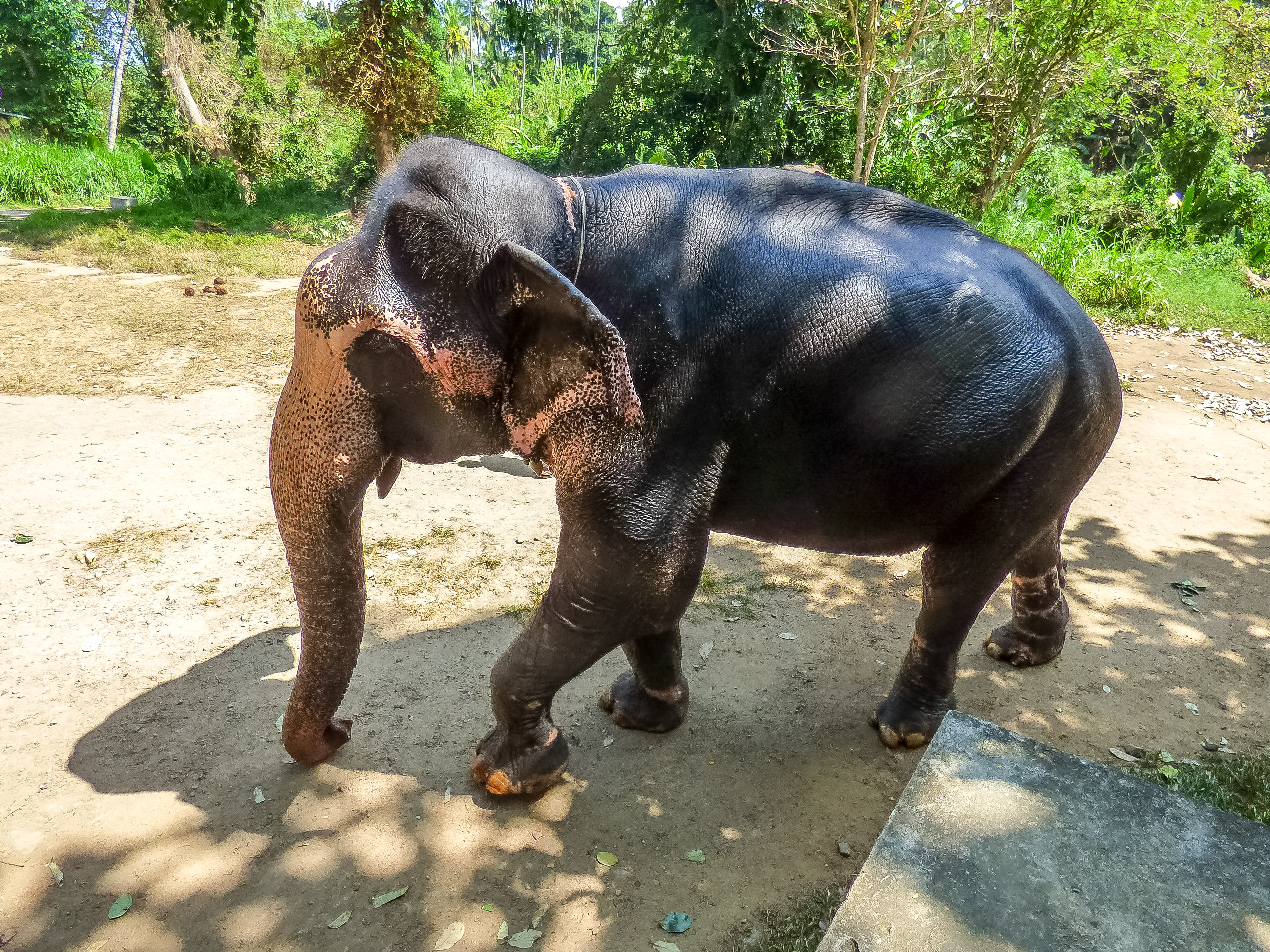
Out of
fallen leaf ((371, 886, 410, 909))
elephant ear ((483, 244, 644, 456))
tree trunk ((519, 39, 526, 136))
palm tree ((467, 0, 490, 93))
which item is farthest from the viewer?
palm tree ((467, 0, 490, 93))

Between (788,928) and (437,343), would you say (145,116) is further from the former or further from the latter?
(788,928)

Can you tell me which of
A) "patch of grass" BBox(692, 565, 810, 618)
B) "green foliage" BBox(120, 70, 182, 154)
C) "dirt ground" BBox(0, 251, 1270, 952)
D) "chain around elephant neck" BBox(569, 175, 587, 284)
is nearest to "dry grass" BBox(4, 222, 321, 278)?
"dirt ground" BBox(0, 251, 1270, 952)

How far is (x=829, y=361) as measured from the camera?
221 cm

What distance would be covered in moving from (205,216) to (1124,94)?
56.1 feet

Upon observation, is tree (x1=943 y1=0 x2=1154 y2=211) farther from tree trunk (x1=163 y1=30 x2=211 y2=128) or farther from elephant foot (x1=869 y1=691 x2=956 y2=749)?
tree trunk (x1=163 y1=30 x2=211 y2=128)

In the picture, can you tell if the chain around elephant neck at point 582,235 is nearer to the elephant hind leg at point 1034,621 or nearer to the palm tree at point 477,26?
the elephant hind leg at point 1034,621

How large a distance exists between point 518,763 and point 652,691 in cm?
63

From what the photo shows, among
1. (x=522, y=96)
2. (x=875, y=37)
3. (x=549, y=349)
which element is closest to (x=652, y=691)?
(x=549, y=349)

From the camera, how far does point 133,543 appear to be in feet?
14.3

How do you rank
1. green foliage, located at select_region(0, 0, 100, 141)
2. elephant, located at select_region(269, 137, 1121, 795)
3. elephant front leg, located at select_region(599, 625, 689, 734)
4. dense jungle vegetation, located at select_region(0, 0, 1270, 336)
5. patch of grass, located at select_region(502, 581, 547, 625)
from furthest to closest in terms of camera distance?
green foliage, located at select_region(0, 0, 100, 141) → dense jungle vegetation, located at select_region(0, 0, 1270, 336) → patch of grass, located at select_region(502, 581, 547, 625) → elephant front leg, located at select_region(599, 625, 689, 734) → elephant, located at select_region(269, 137, 1121, 795)

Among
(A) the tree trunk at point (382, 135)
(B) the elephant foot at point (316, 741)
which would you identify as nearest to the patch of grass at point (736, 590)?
(B) the elephant foot at point (316, 741)

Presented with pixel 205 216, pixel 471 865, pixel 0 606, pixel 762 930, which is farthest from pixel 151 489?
pixel 205 216

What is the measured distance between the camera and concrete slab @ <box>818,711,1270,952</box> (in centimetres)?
170

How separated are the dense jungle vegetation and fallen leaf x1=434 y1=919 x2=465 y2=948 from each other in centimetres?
981
